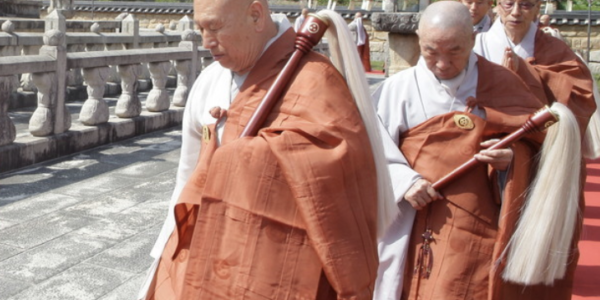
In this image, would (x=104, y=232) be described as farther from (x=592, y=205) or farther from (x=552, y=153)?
(x=592, y=205)

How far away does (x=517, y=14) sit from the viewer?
175 inches

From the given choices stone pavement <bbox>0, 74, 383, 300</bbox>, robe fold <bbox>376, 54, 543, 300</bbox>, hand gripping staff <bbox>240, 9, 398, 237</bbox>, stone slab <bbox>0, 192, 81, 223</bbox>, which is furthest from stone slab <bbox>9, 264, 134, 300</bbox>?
hand gripping staff <bbox>240, 9, 398, 237</bbox>

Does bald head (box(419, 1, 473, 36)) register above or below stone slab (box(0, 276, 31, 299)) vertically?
above

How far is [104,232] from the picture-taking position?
5605 mm

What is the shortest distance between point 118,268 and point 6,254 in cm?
65

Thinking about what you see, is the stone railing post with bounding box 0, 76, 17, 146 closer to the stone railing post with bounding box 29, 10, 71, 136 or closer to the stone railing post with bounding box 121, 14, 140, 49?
the stone railing post with bounding box 29, 10, 71, 136

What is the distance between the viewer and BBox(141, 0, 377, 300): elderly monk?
7.77 feet

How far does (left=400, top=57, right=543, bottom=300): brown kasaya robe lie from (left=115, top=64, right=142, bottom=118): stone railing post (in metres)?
6.23

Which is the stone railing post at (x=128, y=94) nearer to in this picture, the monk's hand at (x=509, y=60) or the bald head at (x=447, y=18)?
the monk's hand at (x=509, y=60)

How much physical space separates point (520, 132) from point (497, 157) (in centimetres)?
13

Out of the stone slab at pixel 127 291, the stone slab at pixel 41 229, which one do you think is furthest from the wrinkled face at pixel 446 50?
the stone slab at pixel 41 229

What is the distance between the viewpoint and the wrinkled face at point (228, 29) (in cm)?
250

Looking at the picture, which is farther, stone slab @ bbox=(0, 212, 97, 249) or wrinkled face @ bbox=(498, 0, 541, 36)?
stone slab @ bbox=(0, 212, 97, 249)

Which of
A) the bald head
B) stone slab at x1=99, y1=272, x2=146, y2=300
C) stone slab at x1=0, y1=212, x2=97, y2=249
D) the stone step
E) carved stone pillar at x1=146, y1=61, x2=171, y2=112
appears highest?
the bald head
